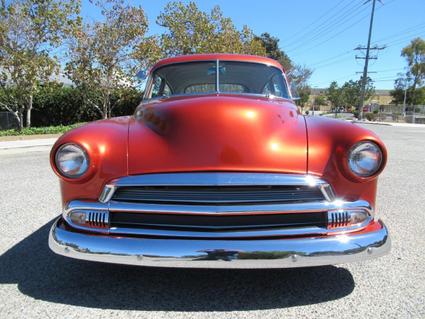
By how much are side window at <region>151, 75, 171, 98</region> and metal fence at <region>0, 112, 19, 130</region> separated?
53.2 feet

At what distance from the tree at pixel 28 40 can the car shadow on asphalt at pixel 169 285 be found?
1434 cm

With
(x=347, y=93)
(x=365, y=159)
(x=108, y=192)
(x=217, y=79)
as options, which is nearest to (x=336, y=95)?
(x=347, y=93)

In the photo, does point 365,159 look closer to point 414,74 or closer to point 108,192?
point 108,192

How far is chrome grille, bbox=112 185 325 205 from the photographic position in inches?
89.7

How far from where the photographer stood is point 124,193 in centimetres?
235

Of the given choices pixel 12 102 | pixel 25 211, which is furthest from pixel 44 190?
pixel 12 102

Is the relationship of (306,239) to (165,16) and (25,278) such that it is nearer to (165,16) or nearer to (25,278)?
(25,278)

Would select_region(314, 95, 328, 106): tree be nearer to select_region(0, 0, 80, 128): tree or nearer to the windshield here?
select_region(0, 0, 80, 128): tree

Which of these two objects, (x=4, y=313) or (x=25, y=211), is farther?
(x=25, y=211)

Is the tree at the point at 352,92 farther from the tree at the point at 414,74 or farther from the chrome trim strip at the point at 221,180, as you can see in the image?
the chrome trim strip at the point at 221,180

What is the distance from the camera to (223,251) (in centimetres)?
216

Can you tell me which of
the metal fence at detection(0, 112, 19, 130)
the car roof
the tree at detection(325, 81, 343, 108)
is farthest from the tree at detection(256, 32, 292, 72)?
the car roof

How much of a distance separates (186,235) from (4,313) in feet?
3.68

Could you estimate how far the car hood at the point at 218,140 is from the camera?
2336 millimetres
